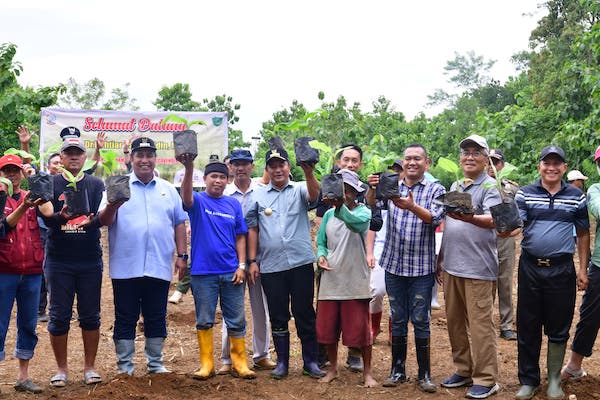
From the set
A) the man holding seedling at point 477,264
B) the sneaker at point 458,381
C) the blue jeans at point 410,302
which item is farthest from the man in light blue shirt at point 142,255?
the sneaker at point 458,381

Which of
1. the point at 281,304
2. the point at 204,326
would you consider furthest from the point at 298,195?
the point at 204,326

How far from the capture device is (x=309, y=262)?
18.3 feet

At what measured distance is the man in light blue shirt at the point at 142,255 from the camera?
529 centimetres

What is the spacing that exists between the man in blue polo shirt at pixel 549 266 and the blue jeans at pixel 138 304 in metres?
2.89

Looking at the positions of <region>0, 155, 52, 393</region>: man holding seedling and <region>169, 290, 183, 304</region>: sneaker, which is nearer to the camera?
<region>0, 155, 52, 393</region>: man holding seedling

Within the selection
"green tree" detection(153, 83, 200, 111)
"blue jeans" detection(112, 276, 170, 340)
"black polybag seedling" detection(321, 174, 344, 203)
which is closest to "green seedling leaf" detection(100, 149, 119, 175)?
"blue jeans" detection(112, 276, 170, 340)

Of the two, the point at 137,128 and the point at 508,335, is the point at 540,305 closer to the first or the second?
the point at 508,335

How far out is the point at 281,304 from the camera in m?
5.60

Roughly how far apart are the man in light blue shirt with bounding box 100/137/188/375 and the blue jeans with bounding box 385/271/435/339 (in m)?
1.80

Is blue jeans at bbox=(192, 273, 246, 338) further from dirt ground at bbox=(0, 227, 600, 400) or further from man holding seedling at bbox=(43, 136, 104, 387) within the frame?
man holding seedling at bbox=(43, 136, 104, 387)

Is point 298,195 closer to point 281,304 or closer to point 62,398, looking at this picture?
point 281,304

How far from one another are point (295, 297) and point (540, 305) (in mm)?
1961

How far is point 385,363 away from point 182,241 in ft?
7.37

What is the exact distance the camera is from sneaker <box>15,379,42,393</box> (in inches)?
206
